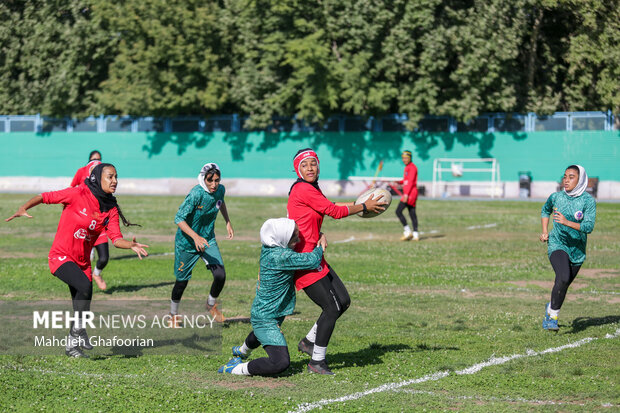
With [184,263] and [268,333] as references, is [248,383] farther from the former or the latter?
[184,263]

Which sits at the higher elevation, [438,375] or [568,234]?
[568,234]

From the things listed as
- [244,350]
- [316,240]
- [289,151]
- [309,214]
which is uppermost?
[289,151]

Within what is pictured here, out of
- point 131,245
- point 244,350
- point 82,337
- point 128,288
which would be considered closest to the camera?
point 244,350

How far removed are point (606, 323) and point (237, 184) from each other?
38550mm

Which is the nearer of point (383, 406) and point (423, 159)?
point (383, 406)

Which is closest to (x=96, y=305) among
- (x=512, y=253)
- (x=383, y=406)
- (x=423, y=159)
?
(x=383, y=406)

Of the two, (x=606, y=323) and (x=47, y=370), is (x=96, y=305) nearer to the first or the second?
(x=47, y=370)

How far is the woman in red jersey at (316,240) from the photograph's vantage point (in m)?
8.94

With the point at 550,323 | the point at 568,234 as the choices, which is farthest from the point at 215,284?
the point at 568,234

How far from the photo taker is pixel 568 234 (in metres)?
11.8

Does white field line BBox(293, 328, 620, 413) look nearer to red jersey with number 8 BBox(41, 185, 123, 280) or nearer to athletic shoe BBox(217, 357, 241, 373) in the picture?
athletic shoe BBox(217, 357, 241, 373)

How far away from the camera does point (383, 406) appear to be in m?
7.84

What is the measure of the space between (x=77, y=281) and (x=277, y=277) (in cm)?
243

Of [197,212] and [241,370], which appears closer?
[241,370]
